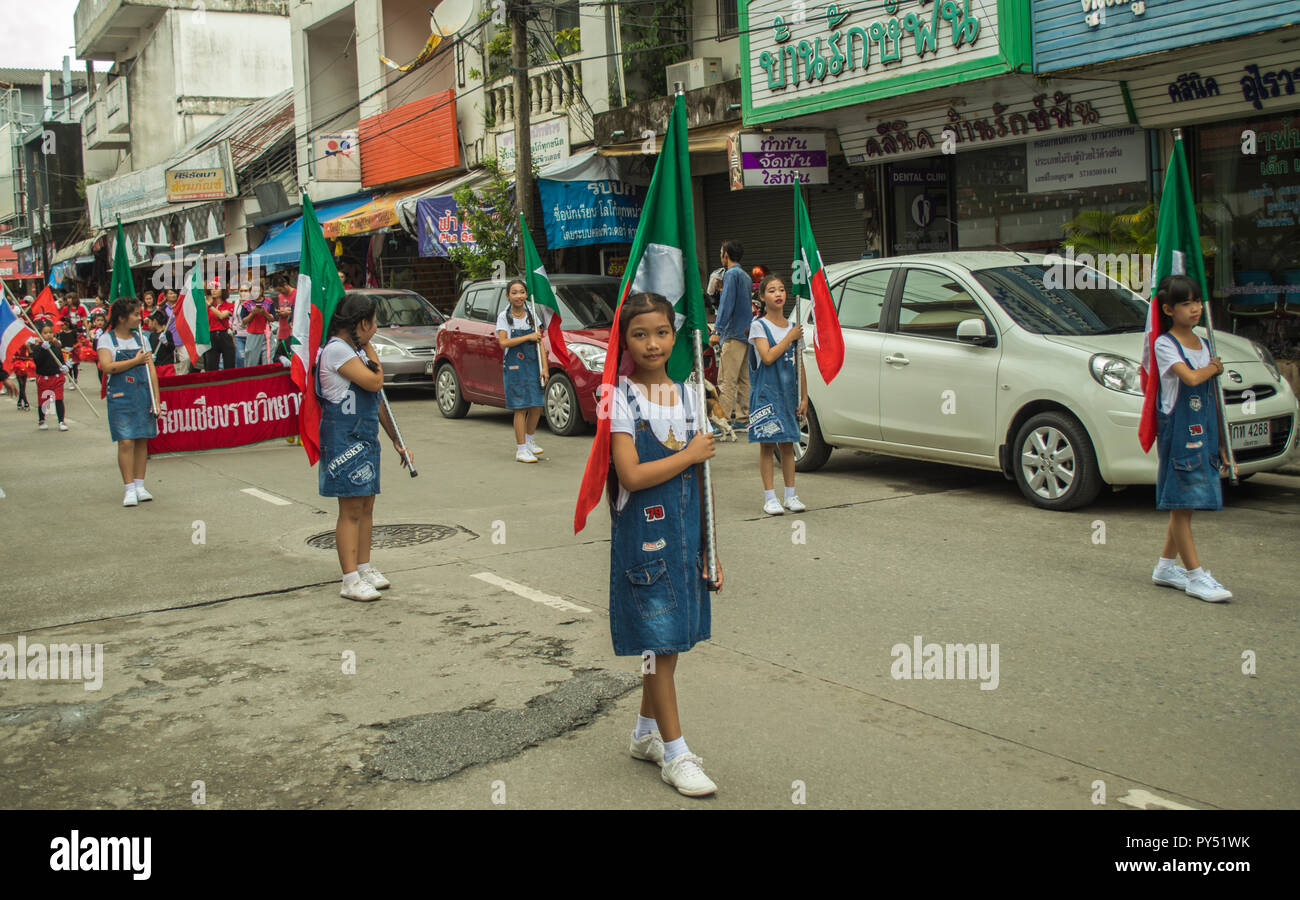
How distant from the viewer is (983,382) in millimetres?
9016

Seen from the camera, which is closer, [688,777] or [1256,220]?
[688,777]

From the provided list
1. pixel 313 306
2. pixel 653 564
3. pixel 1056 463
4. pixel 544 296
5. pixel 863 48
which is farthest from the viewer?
pixel 863 48

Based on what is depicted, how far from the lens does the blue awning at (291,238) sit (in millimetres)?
26812

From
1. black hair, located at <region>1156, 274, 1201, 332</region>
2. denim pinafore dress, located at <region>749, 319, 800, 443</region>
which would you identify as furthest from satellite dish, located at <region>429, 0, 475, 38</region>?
black hair, located at <region>1156, 274, 1201, 332</region>

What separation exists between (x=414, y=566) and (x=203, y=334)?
8234mm

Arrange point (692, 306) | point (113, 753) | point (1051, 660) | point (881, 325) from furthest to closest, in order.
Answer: point (881, 325) < point (1051, 660) < point (113, 753) < point (692, 306)

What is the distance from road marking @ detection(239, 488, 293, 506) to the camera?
10.2 meters

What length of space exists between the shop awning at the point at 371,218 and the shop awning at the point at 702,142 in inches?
238

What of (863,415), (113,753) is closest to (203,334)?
(863,415)

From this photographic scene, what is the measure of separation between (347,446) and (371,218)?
701 inches

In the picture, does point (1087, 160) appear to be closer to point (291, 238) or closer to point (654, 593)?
point (654, 593)

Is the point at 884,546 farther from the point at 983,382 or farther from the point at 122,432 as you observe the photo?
the point at 122,432

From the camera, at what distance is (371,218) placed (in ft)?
78.3

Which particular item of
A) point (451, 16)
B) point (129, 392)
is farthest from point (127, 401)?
point (451, 16)
